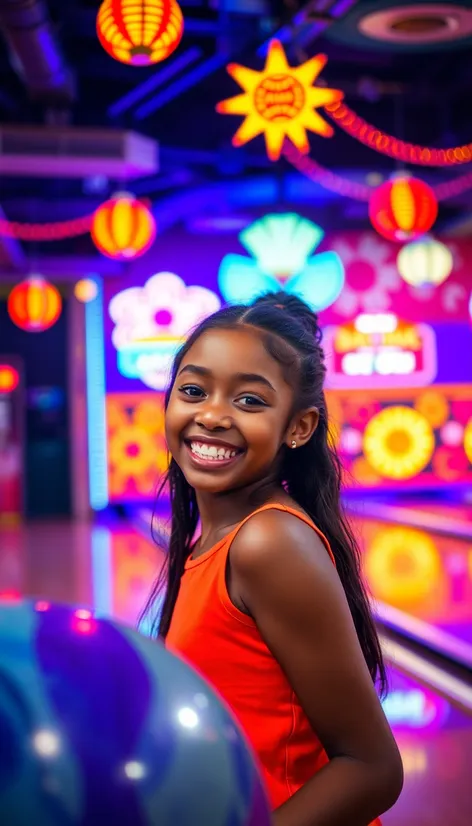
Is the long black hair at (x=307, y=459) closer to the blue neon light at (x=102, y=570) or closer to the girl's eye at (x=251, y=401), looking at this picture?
the girl's eye at (x=251, y=401)

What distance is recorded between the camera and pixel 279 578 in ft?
2.92

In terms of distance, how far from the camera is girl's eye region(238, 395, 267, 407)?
3.41ft

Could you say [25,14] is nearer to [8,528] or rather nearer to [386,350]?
[8,528]

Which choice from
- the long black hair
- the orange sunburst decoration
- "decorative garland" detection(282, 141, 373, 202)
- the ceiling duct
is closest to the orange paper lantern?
the orange sunburst decoration

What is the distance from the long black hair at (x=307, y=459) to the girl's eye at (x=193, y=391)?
→ 7 cm

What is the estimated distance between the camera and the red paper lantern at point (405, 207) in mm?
5410

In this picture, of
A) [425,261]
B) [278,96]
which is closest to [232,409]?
[278,96]

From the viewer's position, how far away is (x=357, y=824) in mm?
887

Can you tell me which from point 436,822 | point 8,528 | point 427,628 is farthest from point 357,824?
point 8,528

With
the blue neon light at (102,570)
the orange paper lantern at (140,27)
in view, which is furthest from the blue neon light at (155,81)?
the blue neon light at (102,570)

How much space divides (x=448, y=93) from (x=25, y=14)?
380 centimetres

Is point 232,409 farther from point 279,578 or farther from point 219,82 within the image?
point 219,82

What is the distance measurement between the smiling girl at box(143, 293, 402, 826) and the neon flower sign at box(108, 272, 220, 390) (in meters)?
8.88

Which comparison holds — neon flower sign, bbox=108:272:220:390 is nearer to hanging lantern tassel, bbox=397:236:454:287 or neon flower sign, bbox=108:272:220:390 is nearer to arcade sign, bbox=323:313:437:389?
arcade sign, bbox=323:313:437:389
